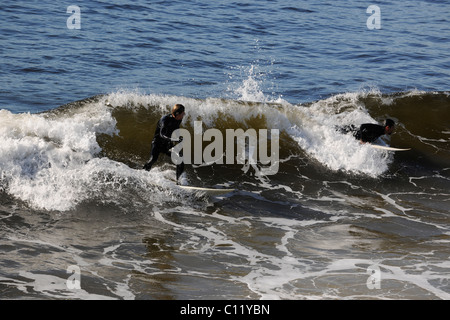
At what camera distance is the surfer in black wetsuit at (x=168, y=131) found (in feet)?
A: 32.4

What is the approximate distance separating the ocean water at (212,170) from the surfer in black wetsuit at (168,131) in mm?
536

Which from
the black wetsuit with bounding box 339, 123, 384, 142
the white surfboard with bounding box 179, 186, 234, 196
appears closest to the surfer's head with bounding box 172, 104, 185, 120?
the white surfboard with bounding box 179, 186, 234, 196

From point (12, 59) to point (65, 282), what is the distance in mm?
11795

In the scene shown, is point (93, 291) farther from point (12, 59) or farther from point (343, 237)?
point (12, 59)

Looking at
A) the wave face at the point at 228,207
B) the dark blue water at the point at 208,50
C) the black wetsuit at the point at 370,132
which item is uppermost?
the dark blue water at the point at 208,50

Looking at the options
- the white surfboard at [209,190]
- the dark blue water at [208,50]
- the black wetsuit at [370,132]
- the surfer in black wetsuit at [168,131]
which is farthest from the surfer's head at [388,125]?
the dark blue water at [208,50]

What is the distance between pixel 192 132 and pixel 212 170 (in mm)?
1382

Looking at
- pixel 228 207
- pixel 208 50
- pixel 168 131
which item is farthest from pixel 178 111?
pixel 208 50

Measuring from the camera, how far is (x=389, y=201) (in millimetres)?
10805

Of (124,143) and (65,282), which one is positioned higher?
(124,143)

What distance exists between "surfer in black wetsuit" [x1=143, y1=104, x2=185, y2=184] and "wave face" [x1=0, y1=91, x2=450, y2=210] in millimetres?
510

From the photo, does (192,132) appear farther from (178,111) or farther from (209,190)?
(178,111)

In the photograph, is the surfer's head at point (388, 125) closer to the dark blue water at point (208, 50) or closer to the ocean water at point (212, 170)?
the ocean water at point (212, 170)
